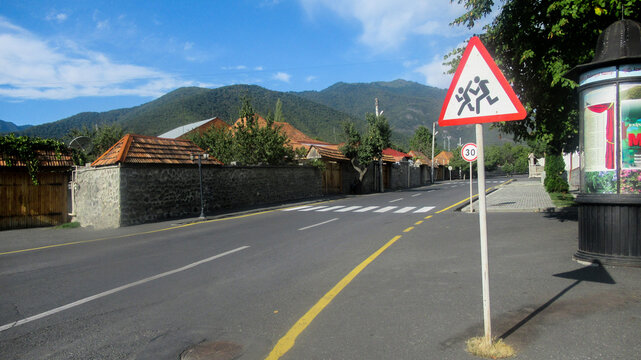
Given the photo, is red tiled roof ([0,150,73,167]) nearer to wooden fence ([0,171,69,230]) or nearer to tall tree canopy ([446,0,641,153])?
wooden fence ([0,171,69,230])

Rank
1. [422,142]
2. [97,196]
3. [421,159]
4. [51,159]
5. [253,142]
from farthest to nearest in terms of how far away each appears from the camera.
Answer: [422,142] → [421,159] → [253,142] → [51,159] → [97,196]

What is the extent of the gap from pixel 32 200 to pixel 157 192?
5243 mm

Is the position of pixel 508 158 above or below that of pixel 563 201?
above

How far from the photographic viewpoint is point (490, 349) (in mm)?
3143

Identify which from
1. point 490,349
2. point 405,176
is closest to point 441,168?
point 405,176

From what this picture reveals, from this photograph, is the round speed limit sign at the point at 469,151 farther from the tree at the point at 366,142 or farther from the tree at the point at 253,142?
the tree at the point at 366,142

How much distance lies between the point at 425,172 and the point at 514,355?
2336 inches

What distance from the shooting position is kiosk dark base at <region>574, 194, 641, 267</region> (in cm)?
567

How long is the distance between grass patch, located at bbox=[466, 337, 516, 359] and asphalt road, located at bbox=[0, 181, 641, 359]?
139 millimetres

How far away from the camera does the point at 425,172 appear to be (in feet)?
198

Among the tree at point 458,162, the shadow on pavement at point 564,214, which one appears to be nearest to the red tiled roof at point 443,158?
the tree at point 458,162

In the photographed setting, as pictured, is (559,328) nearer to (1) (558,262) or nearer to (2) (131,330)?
(1) (558,262)

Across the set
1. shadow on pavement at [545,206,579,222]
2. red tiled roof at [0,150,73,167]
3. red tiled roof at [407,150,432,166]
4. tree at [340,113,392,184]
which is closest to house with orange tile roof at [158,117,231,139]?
tree at [340,113,392,184]

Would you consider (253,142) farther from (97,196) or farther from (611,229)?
(611,229)
